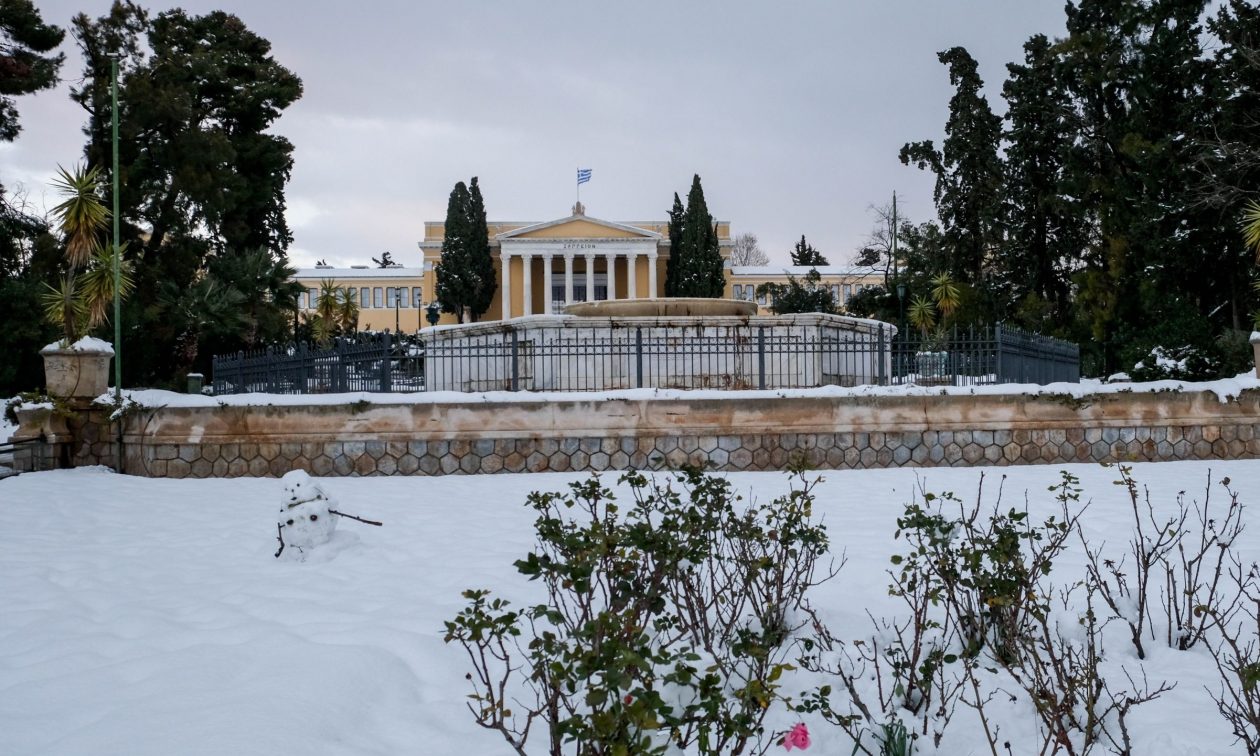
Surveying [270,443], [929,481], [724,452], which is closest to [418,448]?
[270,443]

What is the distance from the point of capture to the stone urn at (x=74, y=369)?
9.53 m

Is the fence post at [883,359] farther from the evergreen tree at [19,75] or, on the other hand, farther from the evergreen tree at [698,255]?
the evergreen tree at [698,255]

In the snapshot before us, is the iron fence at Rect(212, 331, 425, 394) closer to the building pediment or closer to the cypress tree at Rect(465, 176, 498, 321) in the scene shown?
the cypress tree at Rect(465, 176, 498, 321)

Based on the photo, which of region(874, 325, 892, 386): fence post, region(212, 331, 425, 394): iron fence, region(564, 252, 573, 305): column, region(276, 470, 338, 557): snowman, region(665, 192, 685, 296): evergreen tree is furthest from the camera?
region(564, 252, 573, 305): column

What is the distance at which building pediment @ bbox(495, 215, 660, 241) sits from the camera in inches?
2092

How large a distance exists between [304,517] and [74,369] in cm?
590

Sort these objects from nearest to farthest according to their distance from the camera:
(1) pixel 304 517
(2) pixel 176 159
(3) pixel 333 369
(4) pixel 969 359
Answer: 1. (1) pixel 304 517
2. (3) pixel 333 369
3. (4) pixel 969 359
4. (2) pixel 176 159

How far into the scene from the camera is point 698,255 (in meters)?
43.7

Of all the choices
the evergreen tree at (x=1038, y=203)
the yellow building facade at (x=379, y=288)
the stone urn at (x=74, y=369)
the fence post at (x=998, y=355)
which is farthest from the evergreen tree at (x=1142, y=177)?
the yellow building facade at (x=379, y=288)

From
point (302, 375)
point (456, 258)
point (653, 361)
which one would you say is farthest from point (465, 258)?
point (302, 375)

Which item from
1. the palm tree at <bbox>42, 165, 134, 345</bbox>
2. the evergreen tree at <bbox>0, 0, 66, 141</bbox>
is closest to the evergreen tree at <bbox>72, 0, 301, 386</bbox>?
the evergreen tree at <bbox>0, 0, 66, 141</bbox>

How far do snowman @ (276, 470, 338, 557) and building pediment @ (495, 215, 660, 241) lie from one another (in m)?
48.1

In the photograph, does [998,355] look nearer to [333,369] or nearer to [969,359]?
[969,359]

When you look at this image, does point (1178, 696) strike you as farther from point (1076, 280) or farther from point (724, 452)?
point (1076, 280)
